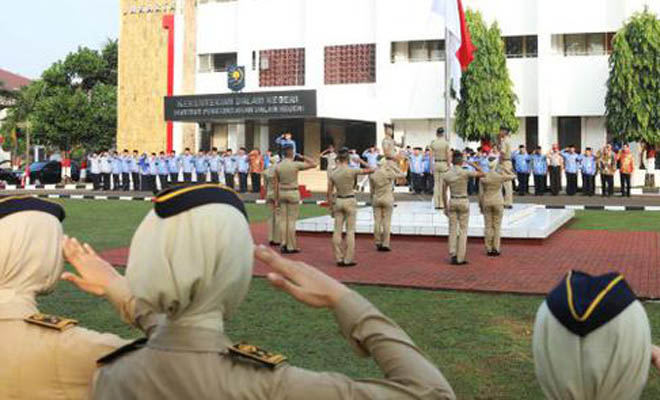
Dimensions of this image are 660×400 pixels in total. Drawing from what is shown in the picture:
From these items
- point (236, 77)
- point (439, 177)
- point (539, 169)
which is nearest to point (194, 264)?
point (439, 177)

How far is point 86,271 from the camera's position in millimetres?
2352

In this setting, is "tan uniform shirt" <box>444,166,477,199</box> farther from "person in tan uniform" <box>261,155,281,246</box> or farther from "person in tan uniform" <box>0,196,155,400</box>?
"person in tan uniform" <box>0,196,155,400</box>

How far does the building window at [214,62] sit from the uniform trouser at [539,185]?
59.5 feet

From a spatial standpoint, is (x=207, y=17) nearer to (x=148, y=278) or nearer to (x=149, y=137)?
(x=149, y=137)

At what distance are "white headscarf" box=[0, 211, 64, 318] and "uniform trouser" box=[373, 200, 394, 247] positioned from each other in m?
9.83

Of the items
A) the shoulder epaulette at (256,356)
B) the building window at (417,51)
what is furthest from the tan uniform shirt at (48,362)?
the building window at (417,51)

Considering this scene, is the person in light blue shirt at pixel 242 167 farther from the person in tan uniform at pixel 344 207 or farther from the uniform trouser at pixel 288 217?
the person in tan uniform at pixel 344 207

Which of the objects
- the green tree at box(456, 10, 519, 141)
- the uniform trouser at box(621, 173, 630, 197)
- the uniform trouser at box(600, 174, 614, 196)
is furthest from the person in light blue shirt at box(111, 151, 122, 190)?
the uniform trouser at box(621, 173, 630, 197)

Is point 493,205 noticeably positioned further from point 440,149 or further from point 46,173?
point 46,173

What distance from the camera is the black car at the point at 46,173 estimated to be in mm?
37469

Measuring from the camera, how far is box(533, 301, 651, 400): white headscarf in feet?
4.97

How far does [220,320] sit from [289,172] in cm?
1043

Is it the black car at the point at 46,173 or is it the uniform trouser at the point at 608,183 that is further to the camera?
the black car at the point at 46,173

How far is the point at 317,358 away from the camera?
18.1ft
